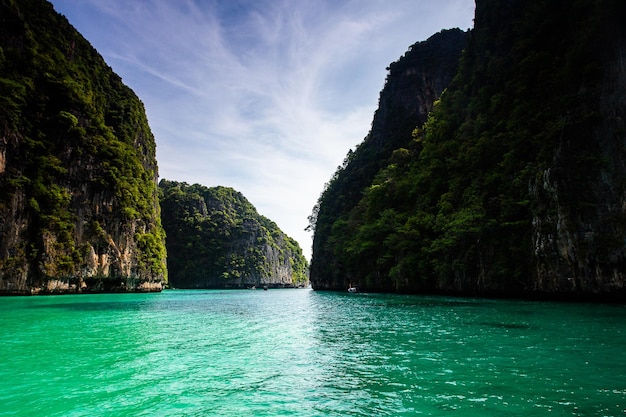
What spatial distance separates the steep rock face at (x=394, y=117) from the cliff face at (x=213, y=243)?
59.3 m

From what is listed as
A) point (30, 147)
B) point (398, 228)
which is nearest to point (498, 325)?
point (398, 228)

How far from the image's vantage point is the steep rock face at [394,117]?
214 feet

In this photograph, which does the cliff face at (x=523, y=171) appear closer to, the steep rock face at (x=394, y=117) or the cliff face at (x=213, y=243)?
the steep rock face at (x=394, y=117)

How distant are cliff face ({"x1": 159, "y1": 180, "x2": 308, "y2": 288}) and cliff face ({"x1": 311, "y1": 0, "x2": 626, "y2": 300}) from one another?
85.3m

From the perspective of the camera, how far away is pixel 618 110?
23.9 metres

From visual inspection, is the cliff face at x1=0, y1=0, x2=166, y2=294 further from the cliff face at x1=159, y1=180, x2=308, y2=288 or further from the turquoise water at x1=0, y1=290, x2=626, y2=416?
the cliff face at x1=159, y1=180, x2=308, y2=288

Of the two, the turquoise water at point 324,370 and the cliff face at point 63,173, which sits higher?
the cliff face at point 63,173

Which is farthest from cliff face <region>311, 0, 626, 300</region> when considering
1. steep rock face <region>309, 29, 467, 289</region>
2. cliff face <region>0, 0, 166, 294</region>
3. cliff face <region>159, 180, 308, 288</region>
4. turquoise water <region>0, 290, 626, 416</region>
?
cliff face <region>159, 180, 308, 288</region>

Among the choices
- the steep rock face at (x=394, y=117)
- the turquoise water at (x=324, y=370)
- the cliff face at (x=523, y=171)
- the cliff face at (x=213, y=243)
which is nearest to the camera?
the turquoise water at (x=324, y=370)

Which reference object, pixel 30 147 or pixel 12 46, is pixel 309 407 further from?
pixel 12 46

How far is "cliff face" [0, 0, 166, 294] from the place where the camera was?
4297cm

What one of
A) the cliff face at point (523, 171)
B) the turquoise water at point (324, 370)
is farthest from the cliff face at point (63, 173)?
the cliff face at point (523, 171)

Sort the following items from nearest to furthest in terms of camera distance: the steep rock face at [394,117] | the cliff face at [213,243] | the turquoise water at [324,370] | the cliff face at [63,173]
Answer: the turquoise water at [324,370] → the cliff face at [63,173] → the steep rock face at [394,117] → the cliff face at [213,243]

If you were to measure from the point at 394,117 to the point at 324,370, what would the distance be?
63525 mm
